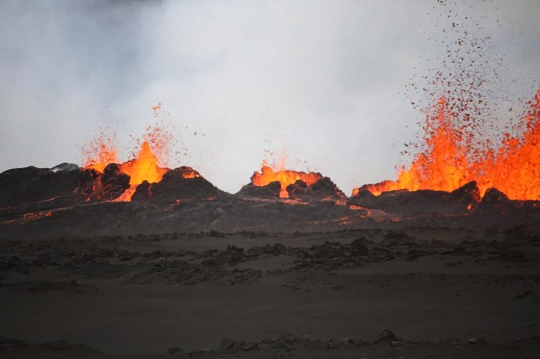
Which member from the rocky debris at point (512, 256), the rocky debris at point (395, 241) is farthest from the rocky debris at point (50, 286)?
the rocky debris at point (512, 256)

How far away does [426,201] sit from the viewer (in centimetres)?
3741

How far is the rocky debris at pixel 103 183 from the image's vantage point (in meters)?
42.6

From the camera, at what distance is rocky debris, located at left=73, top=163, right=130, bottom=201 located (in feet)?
140

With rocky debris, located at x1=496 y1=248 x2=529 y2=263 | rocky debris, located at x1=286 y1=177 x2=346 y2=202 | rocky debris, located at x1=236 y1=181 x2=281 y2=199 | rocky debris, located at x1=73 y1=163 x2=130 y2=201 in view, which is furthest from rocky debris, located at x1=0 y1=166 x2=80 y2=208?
rocky debris, located at x1=496 y1=248 x2=529 y2=263

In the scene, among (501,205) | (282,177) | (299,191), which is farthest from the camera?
(282,177)

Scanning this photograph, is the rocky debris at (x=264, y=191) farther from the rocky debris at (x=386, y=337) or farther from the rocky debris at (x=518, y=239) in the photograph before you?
the rocky debris at (x=386, y=337)

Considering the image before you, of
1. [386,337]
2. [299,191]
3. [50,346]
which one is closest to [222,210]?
[299,191]

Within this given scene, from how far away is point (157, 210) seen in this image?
3806 centimetres

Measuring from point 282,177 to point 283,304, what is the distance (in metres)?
38.5

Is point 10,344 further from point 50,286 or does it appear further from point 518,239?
point 518,239

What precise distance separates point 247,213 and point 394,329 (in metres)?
28.9

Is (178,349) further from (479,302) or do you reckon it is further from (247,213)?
(247,213)

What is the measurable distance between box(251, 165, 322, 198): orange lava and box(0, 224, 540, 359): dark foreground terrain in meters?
28.5

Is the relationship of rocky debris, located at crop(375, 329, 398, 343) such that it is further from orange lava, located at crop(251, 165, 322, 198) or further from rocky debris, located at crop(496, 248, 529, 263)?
orange lava, located at crop(251, 165, 322, 198)
